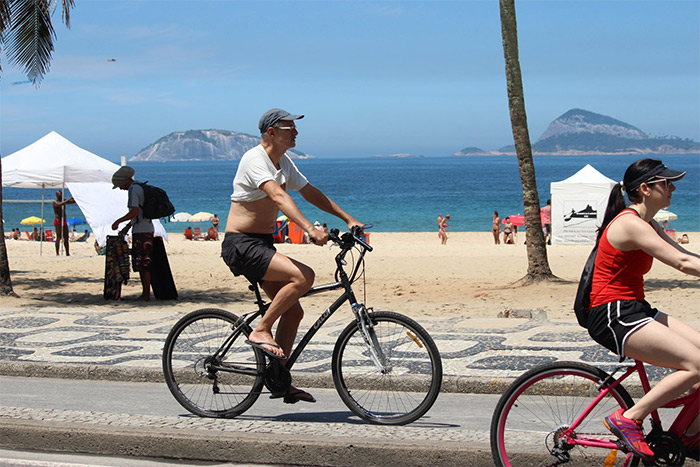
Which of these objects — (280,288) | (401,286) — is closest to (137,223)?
(401,286)

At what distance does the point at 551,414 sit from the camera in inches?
162

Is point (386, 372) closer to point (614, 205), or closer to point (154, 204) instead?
point (614, 205)

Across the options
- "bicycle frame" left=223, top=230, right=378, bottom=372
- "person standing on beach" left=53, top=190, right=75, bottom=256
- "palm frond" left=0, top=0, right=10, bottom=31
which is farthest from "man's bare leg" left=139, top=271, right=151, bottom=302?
"person standing on beach" left=53, top=190, right=75, bottom=256

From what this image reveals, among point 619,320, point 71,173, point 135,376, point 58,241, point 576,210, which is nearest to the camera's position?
point 619,320

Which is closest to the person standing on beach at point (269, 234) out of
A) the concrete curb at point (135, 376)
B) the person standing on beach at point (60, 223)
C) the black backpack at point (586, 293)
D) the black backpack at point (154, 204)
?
the concrete curb at point (135, 376)

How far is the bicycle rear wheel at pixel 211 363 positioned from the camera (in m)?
5.52

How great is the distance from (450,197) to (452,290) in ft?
254

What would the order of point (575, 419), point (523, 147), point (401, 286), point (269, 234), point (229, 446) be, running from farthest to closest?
point (401, 286)
point (523, 147)
point (269, 234)
point (229, 446)
point (575, 419)

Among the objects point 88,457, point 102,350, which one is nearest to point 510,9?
point 102,350

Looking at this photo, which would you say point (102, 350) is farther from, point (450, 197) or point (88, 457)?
point (450, 197)

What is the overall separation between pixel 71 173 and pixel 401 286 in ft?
30.0

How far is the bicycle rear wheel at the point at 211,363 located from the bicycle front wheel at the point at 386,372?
626mm

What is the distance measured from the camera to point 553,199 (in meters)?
29.5

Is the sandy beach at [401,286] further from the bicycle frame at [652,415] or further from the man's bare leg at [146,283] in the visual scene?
the bicycle frame at [652,415]
